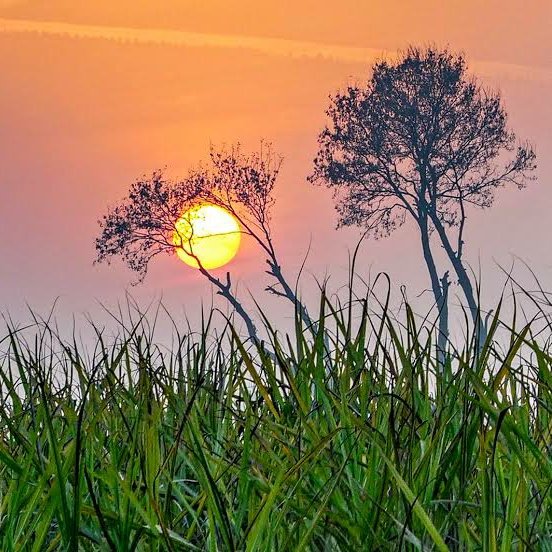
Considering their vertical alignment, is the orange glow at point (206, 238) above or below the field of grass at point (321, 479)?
above

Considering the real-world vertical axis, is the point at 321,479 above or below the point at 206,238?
below

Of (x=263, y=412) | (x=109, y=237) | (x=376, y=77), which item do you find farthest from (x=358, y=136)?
(x=263, y=412)

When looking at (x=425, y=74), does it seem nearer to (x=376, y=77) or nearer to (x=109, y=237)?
(x=376, y=77)

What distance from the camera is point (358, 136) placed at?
26297 millimetres

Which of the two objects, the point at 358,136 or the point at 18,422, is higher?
the point at 358,136

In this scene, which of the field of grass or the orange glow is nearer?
the field of grass

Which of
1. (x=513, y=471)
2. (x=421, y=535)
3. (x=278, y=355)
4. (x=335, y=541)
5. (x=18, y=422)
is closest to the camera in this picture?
(x=513, y=471)

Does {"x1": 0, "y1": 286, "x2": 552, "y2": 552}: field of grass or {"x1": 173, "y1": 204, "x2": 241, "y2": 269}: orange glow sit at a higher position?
{"x1": 173, "y1": 204, "x2": 241, "y2": 269}: orange glow

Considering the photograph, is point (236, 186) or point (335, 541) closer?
point (335, 541)

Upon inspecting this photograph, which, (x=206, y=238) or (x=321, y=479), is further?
(x=206, y=238)

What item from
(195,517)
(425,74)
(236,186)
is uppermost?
(425,74)

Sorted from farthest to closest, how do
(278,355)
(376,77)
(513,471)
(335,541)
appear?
(376,77)
(278,355)
(335,541)
(513,471)

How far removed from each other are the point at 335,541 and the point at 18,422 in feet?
3.92

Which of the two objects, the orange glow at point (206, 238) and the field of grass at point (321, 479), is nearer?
the field of grass at point (321, 479)
